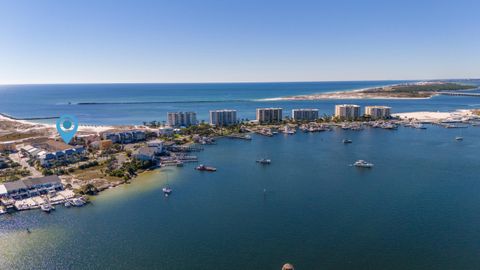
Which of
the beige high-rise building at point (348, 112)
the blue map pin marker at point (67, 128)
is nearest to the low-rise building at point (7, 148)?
the blue map pin marker at point (67, 128)

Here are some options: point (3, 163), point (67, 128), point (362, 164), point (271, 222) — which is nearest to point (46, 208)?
point (3, 163)

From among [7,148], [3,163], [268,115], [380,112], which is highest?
[268,115]

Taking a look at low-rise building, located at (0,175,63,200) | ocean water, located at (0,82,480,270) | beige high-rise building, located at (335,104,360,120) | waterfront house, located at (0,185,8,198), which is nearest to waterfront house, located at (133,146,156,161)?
ocean water, located at (0,82,480,270)

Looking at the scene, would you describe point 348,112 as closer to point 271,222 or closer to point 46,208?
point 271,222

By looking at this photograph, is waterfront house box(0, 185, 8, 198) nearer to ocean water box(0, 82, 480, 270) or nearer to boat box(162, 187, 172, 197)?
ocean water box(0, 82, 480, 270)

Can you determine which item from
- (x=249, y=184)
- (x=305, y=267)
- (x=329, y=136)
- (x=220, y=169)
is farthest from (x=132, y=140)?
(x=305, y=267)

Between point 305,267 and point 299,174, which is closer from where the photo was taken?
point 305,267

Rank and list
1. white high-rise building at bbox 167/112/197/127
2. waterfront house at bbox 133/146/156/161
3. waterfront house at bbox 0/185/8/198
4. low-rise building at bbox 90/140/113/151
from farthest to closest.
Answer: white high-rise building at bbox 167/112/197/127
low-rise building at bbox 90/140/113/151
waterfront house at bbox 133/146/156/161
waterfront house at bbox 0/185/8/198

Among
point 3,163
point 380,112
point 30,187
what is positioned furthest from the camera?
point 380,112

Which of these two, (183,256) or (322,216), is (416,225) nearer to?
(322,216)
